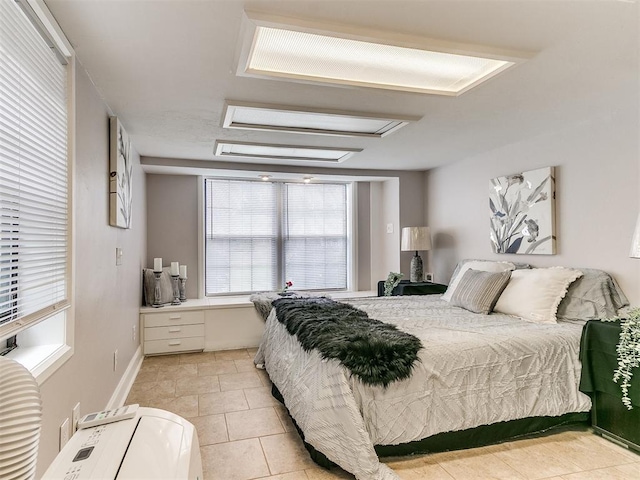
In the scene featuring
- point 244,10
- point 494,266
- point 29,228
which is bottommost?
point 494,266

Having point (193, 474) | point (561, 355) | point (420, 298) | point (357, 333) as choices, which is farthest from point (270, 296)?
point (193, 474)

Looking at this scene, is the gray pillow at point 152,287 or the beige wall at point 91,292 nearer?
the beige wall at point 91,292

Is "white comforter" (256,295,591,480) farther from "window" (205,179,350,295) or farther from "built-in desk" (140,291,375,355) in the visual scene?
"window" (205,179,350,295)

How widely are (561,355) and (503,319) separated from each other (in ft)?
1.61

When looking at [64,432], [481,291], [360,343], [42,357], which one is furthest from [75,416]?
[481,291]

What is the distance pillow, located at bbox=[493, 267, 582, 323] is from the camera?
9.21 feet

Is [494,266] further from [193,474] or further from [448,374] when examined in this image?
[193,474]

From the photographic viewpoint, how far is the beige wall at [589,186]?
105 inches

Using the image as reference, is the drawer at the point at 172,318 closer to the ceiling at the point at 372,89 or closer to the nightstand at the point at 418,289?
the ceiling at the point at 372,89

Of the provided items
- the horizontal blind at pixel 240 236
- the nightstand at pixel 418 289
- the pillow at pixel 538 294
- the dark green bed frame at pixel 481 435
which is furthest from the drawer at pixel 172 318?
the pillow at pixel 538 294

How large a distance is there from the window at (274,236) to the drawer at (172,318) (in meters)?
0.78

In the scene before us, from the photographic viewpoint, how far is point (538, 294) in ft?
9.43

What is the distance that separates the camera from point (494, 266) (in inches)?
139

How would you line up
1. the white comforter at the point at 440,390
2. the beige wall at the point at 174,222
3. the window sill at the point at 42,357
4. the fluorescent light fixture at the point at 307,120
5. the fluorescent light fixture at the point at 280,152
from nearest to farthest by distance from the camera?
the window sill at the point at 42,357 < the white comforter at the point at 440,390 < the fluorescent light fixture at the point at 307,120 < the fluorescent light fixture at the point at 280,152 < the beige wall at the point at 174,222
